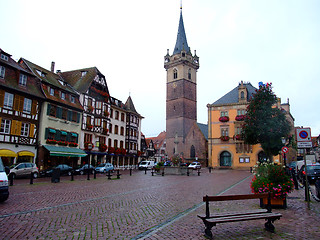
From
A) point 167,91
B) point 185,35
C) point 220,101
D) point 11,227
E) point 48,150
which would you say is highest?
point 185,35

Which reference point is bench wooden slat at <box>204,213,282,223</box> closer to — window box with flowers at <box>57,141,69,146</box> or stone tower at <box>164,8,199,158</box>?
window box with flowers at <box>57,141,69,146</box>

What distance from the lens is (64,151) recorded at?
32.0 m

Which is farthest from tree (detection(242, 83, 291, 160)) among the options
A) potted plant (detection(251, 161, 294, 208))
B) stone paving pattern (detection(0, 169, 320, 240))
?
potted plant (detection(251, 161, 294, 208))

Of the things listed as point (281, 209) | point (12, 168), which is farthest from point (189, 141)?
point (281, 209)

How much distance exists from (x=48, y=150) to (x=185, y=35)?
60428 mm

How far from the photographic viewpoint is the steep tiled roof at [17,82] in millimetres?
26031

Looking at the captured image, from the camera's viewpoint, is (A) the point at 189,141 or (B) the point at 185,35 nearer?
(A) the point at 189,141

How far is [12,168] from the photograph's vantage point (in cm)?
2258

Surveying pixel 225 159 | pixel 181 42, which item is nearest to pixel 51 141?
pixel 225 159

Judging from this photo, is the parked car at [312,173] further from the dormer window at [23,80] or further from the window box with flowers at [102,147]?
the window box with flowers at [102,147]

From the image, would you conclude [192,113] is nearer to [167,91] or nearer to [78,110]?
[167,91]

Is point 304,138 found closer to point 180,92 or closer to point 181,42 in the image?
point 180,92

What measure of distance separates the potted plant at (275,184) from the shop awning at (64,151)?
25.3 m

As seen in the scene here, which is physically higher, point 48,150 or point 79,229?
point 48,150
